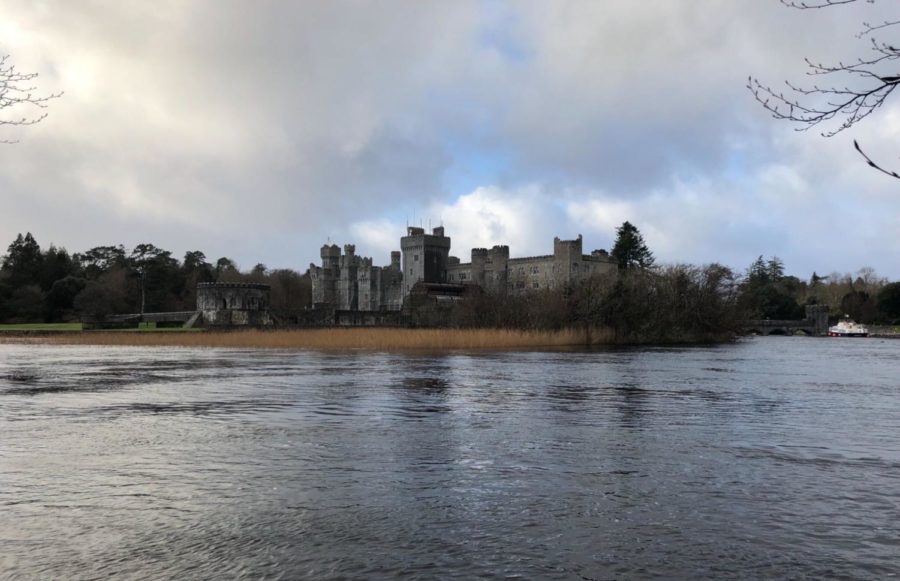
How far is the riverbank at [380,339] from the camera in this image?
140ft

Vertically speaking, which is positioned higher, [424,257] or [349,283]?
[424,257]

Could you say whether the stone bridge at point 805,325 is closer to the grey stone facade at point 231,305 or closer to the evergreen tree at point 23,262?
the grey stone facade at point 231,305

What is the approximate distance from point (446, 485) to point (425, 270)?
355 ft

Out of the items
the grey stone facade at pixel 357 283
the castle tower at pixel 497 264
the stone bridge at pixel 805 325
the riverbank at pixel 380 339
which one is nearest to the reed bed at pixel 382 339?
the riverbank at pixel 380 339

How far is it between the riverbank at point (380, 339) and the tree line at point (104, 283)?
25.1 m

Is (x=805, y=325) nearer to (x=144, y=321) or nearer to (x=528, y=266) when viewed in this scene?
(x=528, y=266)

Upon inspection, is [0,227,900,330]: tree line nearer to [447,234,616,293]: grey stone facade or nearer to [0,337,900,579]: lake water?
[447,234,616,293]: grey stone facade

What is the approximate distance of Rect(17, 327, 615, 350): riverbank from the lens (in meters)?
42.7

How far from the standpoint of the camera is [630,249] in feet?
343

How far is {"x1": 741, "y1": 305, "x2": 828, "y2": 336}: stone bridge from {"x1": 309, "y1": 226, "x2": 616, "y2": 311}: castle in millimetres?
24829

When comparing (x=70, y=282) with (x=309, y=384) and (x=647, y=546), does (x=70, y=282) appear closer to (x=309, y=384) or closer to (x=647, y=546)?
(x=309, y=384)

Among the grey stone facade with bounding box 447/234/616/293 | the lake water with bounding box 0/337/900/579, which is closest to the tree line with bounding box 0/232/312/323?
the grey stone facade with bounding box 447/234/616/293

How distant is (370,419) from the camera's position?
14.1 m

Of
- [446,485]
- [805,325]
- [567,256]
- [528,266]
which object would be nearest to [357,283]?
[528,266]
